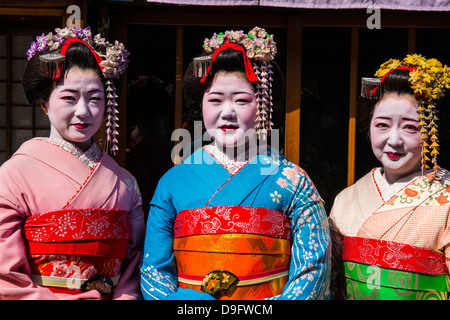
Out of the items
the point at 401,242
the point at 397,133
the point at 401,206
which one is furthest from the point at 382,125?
the point at 401,242

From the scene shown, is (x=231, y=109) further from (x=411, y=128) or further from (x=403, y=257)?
(x=403, y=257)

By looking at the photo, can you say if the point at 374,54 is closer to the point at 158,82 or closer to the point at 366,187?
the point at 366,187

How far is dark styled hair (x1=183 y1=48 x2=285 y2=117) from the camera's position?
3.29 metres

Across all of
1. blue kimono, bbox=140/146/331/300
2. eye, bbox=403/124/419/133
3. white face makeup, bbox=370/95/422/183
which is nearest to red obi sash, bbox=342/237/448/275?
blue kimono, bbox=140/146/331/300

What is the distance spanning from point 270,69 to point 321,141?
1338 millimetres

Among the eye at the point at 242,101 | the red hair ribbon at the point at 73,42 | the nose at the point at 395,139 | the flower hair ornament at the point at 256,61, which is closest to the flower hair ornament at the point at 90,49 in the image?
the red hair ribbon at the point at 73,42

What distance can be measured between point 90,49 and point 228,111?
0.88m

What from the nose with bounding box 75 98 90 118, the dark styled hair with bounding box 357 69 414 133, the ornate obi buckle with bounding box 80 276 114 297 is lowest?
the ornate obi buckle with bounding box 80 276 114 297

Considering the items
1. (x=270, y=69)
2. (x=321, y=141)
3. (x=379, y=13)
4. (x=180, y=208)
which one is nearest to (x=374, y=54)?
(x=379, y=13)

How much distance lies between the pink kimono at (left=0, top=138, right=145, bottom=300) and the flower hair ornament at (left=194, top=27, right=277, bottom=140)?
0.89 m

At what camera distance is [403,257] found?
3.16 meters

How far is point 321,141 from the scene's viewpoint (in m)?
4.54

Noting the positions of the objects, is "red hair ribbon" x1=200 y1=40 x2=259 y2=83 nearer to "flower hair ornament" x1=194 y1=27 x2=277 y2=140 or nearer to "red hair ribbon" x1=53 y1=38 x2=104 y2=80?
"flower hair ornament" x1=194 y1=27 x2=277 y2=140

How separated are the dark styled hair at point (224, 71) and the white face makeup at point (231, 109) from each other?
1.8 inches
